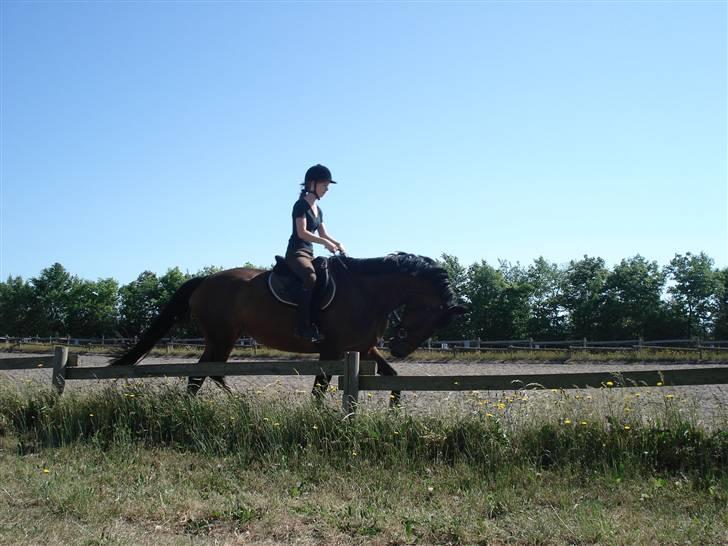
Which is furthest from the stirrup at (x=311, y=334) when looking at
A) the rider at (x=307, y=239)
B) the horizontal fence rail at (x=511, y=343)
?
the horizontal fence rail at (x=511, y=343)

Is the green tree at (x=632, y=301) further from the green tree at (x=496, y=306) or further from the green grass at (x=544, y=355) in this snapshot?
the green grass at (x=544, y=355)

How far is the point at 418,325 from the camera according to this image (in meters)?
7.82

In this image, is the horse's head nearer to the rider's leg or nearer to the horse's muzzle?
the horse's muzzle

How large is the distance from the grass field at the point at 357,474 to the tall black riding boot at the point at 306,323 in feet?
3.46

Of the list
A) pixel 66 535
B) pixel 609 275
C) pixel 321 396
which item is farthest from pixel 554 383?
pixel 609 275

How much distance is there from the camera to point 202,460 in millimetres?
5957

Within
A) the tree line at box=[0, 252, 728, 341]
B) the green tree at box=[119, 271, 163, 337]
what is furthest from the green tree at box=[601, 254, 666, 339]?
the green tree at box=[119, 271, 163, 337]

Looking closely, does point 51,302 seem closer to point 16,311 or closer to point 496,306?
point 16,311

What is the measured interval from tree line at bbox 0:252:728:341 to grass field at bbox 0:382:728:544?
164 feet

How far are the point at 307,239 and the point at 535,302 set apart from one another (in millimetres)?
70235

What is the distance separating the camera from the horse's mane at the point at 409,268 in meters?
7.82

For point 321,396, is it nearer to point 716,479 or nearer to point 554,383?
point 554,383

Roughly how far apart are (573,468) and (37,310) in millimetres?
82179

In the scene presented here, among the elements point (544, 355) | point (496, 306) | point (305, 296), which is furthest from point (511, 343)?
point (496, 306)
